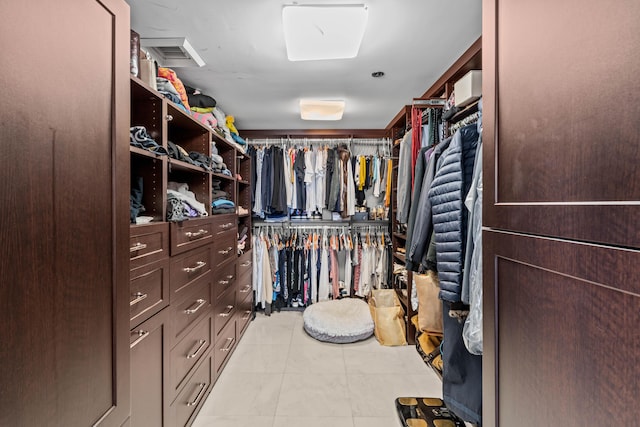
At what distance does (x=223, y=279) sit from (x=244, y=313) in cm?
78

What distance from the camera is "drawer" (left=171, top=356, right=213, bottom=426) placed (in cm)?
142

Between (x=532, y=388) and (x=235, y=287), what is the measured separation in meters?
2.19

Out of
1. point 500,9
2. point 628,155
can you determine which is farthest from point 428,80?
point 628,155

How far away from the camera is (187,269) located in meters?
1.51

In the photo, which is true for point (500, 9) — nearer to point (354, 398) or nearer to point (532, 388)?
point (532, 388)

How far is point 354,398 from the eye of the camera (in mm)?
1803

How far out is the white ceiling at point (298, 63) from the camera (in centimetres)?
132

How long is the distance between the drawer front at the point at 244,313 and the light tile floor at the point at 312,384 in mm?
127

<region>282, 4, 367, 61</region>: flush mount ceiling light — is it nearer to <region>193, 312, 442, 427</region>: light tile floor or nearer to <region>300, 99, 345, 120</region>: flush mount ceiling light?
<region>300, 99, 345, 120</region>: flush mount ceiling light

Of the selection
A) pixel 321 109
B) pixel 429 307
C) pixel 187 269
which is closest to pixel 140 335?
pixel 187 269

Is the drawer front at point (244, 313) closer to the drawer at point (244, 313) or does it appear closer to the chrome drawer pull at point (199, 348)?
the drawer at point (244, 313)

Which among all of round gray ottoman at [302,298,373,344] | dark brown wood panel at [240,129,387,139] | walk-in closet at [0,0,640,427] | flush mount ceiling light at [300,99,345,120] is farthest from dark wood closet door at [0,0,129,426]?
dark brown wood panel at [240,129,387,139]

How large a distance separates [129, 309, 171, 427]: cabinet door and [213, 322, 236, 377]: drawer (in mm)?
685

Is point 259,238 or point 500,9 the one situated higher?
point 500,9
